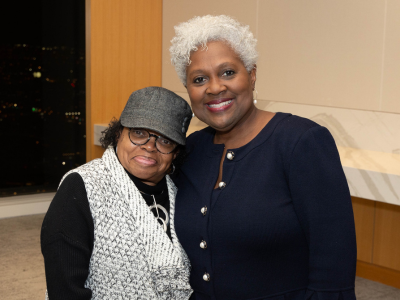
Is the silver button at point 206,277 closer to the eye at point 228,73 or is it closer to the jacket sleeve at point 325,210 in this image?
the jacket sleeve at point 325,210

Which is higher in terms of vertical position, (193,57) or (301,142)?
(193,57)

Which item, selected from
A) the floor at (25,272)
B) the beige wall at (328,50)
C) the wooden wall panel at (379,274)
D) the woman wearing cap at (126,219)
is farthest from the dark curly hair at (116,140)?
the wooden wall panel at (379,274)

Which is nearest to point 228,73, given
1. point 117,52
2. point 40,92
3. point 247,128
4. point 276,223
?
point 247,128

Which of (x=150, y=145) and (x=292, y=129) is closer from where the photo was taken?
(x=292, y=129)

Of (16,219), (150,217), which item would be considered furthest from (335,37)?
(16,219)

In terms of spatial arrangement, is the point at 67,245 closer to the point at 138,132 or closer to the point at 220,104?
the point at 138,132

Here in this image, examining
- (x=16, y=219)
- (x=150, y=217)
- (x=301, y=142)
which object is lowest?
(x=16, y=219)

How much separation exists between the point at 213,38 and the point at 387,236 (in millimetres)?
2775

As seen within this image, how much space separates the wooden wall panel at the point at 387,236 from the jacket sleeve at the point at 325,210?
8.14ft

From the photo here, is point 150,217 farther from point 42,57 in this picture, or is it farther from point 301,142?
point 42,57

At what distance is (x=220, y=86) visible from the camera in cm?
166

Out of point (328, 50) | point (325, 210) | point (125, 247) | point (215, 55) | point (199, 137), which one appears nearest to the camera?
point (325, 210)

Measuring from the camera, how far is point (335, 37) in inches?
150

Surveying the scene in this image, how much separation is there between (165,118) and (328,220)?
654 mm
